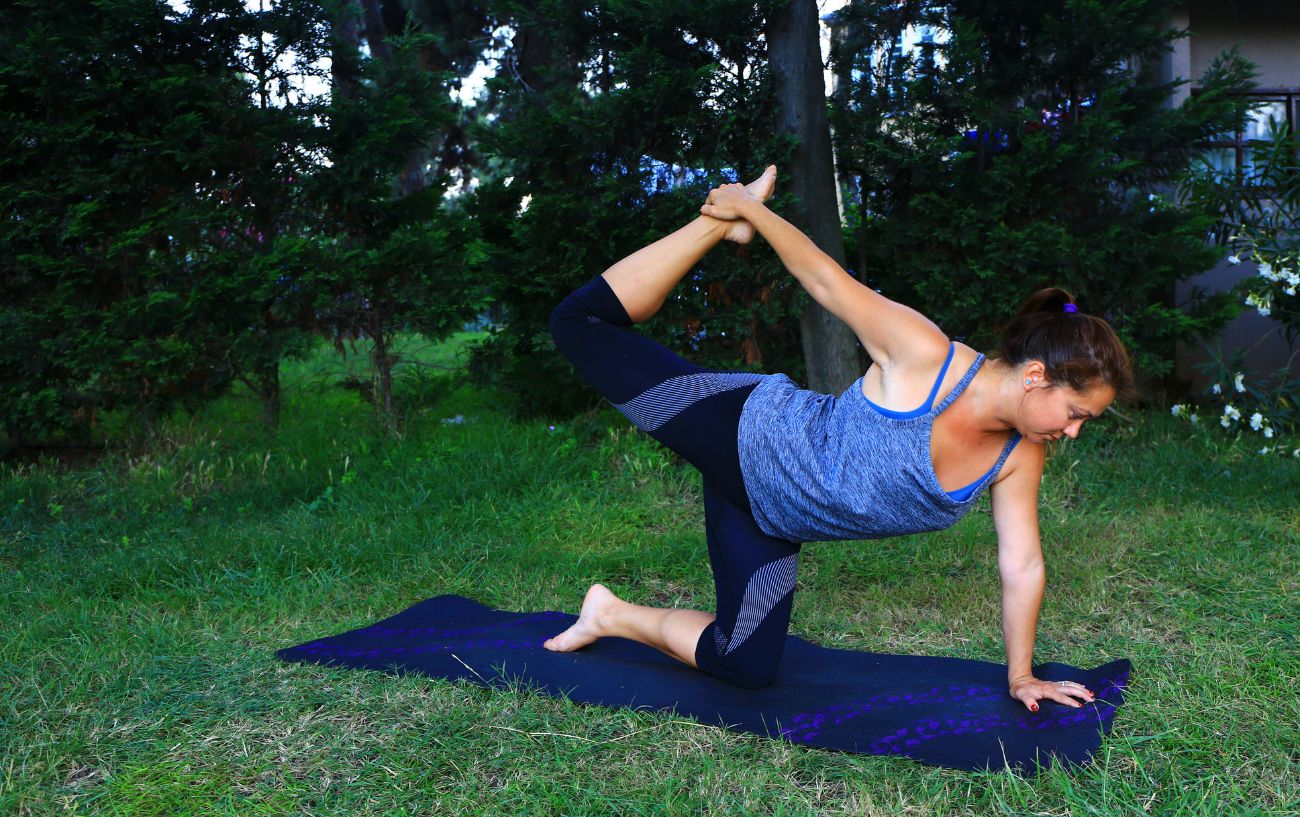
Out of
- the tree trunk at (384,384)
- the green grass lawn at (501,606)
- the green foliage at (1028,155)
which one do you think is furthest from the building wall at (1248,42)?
the tree trunk at (384,384)

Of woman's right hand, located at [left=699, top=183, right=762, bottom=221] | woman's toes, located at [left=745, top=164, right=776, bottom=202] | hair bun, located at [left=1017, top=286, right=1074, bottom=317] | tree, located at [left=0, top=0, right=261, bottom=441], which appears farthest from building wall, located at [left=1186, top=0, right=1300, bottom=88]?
tree, located at [left=0, top=0, right=261, bottom=441]

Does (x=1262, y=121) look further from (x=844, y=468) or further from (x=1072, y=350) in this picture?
(x=844, y=468)

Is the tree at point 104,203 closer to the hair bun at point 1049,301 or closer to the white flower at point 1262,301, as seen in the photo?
the hair bun at point 1049,301

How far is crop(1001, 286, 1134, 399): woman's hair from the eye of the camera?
269cm

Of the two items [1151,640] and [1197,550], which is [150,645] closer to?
[1151,640]

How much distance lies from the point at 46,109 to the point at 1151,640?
19.4 ft

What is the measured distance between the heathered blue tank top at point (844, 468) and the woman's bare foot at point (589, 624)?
72cm

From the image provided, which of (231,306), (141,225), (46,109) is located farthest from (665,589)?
(46,109)

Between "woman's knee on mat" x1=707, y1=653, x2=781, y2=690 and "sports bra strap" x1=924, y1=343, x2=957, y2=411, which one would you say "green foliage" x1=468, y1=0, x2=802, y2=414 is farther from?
"sports bra strap" x1=924, y1=343, x2=957, y2=411

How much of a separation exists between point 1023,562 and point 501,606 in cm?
214

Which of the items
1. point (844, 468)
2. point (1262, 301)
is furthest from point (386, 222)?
point (1262, 301)

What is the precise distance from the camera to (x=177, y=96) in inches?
229

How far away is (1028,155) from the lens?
6012 mm

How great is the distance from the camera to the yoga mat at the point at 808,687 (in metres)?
2.91
